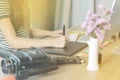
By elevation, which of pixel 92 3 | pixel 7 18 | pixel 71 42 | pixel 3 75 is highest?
pixel 92 3

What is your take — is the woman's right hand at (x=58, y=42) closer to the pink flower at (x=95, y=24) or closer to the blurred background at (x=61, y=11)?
the pink flower at (x=95, y=24)

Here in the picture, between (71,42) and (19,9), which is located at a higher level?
(19,9)

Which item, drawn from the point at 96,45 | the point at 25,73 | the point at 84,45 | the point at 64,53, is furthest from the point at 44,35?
the point at 25,73

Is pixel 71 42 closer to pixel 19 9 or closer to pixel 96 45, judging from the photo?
pixel 19 9

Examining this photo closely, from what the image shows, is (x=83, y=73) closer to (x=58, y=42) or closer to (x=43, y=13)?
(x=58, y=42)

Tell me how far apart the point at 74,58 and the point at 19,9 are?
0.72 metres

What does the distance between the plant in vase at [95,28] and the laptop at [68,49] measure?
0.27 m

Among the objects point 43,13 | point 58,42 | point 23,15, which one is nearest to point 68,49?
point 58,42

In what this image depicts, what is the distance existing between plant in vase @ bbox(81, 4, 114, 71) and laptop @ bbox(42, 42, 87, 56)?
27 centimetres

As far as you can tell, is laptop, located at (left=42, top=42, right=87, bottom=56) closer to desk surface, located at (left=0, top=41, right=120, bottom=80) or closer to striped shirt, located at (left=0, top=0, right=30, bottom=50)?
desk surface, located at (left=0, top=41, right=120, bottom=80)

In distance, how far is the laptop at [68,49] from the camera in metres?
1.49

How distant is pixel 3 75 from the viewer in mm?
1084

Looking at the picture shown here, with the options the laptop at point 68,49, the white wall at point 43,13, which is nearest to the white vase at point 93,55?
the laptop at point 68,49

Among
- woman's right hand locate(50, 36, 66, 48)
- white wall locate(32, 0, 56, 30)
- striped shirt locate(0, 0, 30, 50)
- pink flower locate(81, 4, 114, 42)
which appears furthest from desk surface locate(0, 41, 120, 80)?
white wall locate(32, 0, 56, 30)
